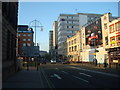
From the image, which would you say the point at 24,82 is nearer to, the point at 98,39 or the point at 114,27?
the point at 114,27

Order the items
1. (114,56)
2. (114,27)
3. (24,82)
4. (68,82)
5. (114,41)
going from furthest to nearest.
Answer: (114,27), (114,41), (114,56), (68,82), (24,82)

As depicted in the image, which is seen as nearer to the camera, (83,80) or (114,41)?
(83,80)

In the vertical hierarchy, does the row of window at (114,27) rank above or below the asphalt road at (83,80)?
above

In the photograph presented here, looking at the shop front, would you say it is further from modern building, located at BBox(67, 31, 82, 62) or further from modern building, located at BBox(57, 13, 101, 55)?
modern building, located at BBox(57, 13, 101, 55)

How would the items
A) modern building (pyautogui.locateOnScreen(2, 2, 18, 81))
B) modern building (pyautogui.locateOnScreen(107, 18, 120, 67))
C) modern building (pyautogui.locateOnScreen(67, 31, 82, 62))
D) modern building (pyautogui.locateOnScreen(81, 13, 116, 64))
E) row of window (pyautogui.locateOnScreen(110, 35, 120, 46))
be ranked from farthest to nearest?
modern building (pyautogui.locateOnScreen(67, 31, 82, 62)) → modern building (pyautogui.locateOnScreen(81, 13, 116, 64)) → row of window (pyautogui.locateOnScreen(110, 35, 120, 46)) → modern building (pyautogui.locateOnScreen(107, 18, 120, 67)) → modern building (pyautogui.locateOnScreen(2, 2, 18, 81))

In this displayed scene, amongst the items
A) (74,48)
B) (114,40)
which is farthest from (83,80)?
(74,48)

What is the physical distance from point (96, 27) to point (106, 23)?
6684 mm

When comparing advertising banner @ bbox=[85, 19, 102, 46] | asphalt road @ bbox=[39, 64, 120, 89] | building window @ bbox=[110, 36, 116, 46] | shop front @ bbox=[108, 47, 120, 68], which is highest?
advertising banner @ bbox=[85, 19, 102, 46]

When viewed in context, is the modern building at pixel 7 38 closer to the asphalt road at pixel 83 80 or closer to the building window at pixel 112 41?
the asphalt road at pixel 83 80

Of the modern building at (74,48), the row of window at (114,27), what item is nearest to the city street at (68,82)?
the row of window at (114,27)

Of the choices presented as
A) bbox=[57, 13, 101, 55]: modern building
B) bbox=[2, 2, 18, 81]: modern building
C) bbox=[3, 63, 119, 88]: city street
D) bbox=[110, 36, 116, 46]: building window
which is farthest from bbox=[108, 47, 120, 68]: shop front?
bbox=[57, 13, 101, 55]: modern building

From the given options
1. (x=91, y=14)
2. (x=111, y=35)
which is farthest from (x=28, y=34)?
(x=111, y=35)

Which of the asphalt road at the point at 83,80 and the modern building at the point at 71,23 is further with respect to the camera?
the modern building at the point at 71,23

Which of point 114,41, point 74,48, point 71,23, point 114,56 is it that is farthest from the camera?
point 71,23
